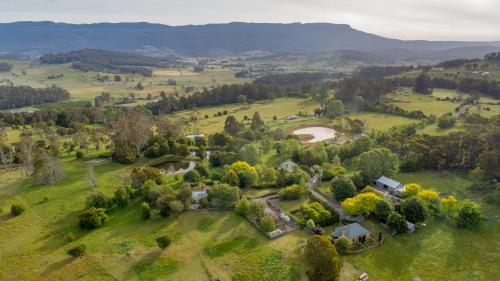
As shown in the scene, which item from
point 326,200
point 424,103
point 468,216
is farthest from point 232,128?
point 424,103

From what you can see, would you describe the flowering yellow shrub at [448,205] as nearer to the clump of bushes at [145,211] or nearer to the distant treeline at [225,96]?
the clump of bushes at [145,211]

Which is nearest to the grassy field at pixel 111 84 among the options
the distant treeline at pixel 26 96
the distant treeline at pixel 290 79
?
the distant treeline at pixel 26 96

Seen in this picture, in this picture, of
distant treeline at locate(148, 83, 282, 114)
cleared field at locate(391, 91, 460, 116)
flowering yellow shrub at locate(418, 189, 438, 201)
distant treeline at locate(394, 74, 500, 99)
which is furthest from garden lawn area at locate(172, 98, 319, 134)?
flowering yellow shrub at locate(418, 189, 438, 201)

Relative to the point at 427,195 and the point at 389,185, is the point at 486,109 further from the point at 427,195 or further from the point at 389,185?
the point at 427,195

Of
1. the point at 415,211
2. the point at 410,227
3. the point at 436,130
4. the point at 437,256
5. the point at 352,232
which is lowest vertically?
the point at 437,256

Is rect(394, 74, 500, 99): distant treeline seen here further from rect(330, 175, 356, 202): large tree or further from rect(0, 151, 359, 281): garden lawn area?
rect(0, 151, 359, 281): garden lawn area

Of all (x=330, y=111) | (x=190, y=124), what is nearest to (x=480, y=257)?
(x=330, y=111)
